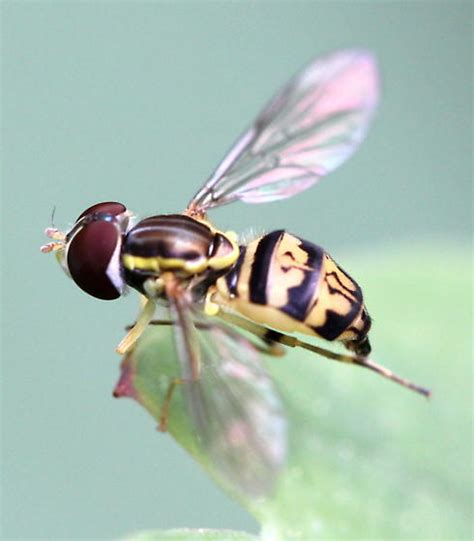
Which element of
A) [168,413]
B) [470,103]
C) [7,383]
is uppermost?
[168,413]

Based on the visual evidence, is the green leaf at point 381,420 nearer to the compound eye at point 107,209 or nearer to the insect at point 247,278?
the insect at point 247,278

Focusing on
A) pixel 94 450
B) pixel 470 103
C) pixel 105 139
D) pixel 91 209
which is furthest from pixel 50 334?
pixel 470 103

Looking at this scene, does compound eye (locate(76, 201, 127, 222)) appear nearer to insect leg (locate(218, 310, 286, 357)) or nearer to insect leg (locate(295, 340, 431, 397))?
insect leg (locate(218, 310, 286, 357))

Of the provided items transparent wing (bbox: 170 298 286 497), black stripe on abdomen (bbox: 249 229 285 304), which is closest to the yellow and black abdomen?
black stripe on abdomen (bbox: 249 229 285 304)

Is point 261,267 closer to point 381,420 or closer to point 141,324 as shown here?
point 141,324

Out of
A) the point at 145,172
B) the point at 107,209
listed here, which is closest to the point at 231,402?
the point at 107,209

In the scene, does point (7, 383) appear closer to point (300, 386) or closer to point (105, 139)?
point (105, 139)
